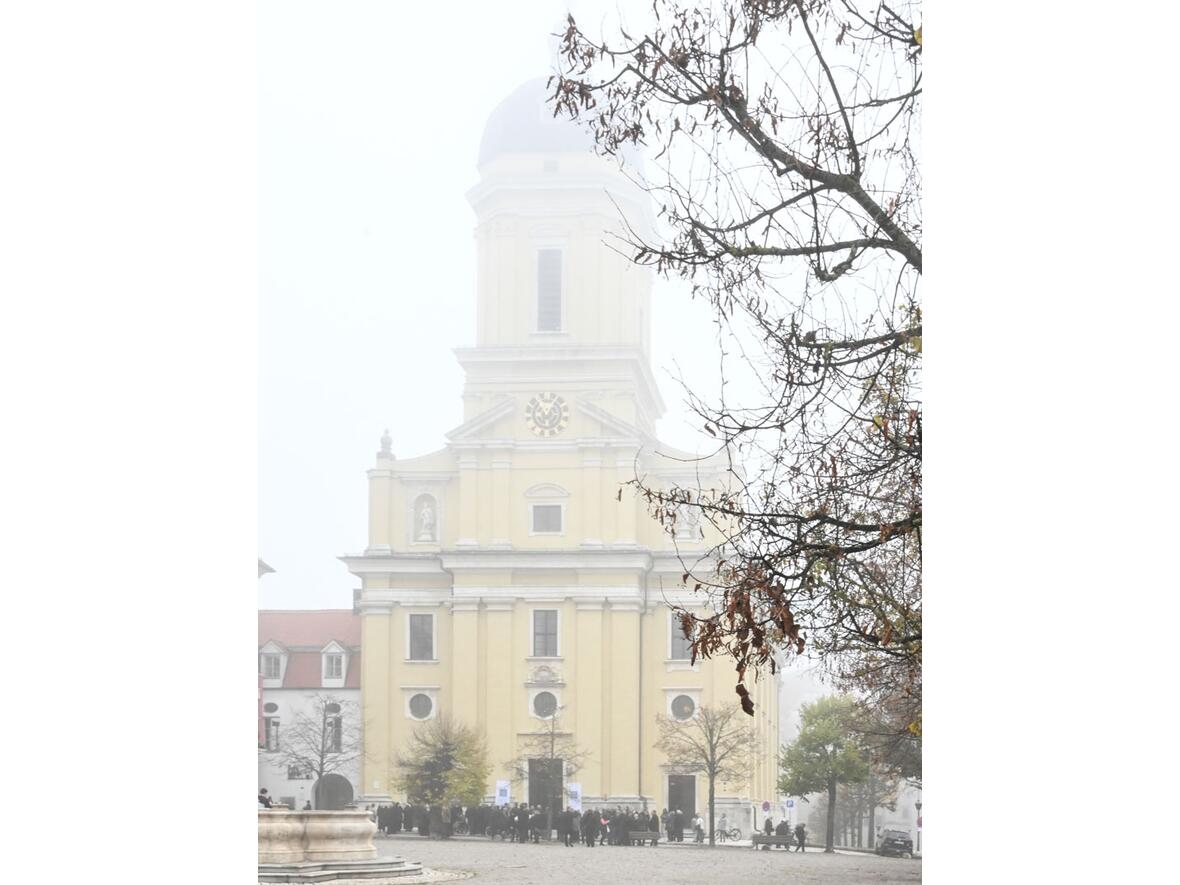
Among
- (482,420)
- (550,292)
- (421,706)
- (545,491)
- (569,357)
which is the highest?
(550,292)

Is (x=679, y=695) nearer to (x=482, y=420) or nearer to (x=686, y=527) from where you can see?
(x=686, y=527)

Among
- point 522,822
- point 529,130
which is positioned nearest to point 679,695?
point 522,822

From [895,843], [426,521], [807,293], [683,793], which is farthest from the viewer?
[426,521]

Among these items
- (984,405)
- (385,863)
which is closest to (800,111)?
(984,405)

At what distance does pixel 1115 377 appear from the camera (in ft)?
11.1

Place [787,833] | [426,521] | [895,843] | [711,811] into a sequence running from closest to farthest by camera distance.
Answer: [895,843]
[787,833]
[711,811]
[426,521]

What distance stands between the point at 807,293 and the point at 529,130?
7.91 feet

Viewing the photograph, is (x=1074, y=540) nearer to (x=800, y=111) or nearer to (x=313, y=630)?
(x=800, y=111)

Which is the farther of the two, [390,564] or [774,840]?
[390,564]

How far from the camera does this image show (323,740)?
675 cm

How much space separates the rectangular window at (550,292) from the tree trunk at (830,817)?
2.10 meters

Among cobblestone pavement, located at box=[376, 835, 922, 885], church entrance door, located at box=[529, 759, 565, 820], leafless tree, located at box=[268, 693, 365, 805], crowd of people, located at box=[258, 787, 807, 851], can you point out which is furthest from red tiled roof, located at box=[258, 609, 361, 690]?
church entrance door, located at box=[529, 759, 565, 820]

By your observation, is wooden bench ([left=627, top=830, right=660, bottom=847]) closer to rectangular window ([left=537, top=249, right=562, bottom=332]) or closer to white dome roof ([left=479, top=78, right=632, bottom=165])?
rectangular window ([left=537, top=249, right=562, bottom=332])

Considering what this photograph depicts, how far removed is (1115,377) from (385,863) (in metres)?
4.28
